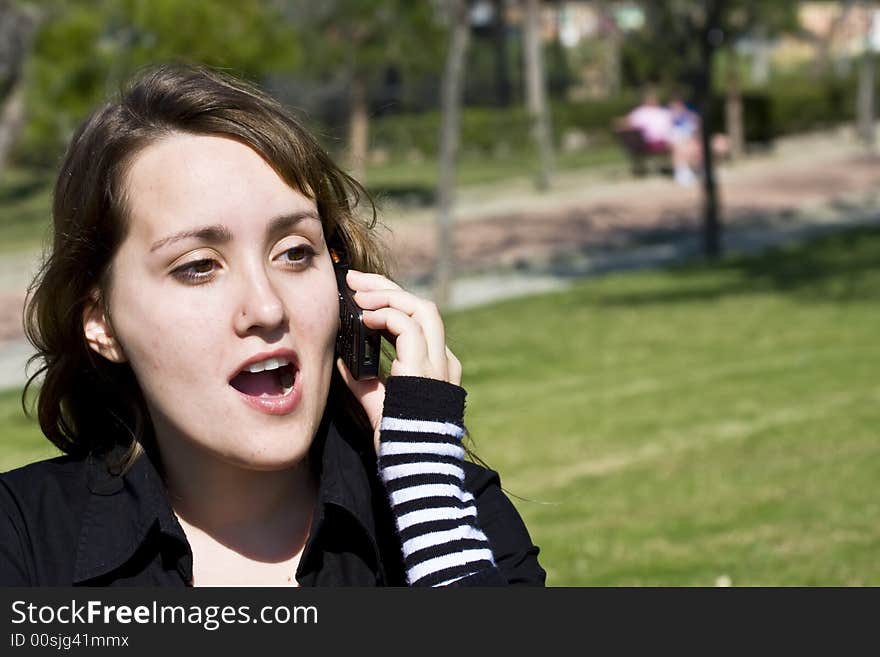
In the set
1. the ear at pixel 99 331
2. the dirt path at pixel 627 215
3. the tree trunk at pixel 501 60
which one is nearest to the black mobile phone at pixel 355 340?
the ear at pixel 99 331

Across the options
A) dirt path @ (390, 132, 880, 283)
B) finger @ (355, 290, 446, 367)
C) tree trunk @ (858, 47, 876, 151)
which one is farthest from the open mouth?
tree trunk @ (858, 47, 876, 151)

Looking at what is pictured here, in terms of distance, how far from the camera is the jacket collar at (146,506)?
6.97 feet

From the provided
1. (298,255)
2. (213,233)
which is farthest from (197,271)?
(298,255)

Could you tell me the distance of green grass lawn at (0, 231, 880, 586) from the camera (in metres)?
6.54

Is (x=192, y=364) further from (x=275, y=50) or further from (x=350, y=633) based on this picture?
(x=275, y=50)

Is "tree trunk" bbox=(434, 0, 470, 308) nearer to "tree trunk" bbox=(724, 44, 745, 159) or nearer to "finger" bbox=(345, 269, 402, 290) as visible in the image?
"finger" bbox=(345, 269, 402, 290)

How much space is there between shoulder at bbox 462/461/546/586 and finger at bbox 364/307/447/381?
0.16m

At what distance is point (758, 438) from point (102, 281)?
270 inches

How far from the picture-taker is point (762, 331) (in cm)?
1270

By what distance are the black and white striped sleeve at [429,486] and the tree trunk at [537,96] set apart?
27.5 meters

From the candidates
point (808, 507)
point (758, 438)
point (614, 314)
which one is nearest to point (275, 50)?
point (614, 314)

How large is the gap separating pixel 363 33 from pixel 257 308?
28852 millimetres

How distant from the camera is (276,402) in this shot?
6.98 feet

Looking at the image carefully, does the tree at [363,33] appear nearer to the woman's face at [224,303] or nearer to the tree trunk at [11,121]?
the tree trunk at [11,121]
